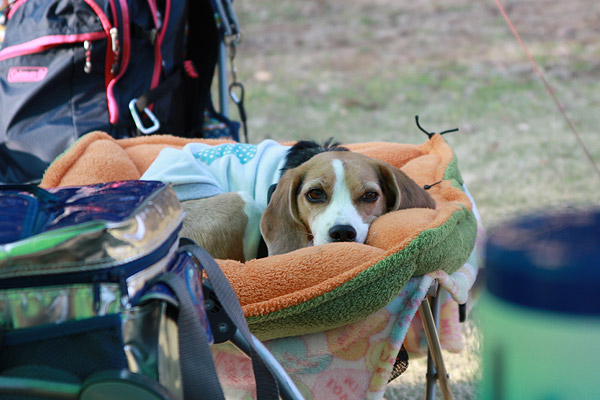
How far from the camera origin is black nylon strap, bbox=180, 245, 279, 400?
1423mm

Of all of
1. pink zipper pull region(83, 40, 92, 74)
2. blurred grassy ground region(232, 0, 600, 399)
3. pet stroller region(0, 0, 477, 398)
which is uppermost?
pink zipper pull region(83, 40, 92, 74)

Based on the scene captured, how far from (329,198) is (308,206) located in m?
0.10

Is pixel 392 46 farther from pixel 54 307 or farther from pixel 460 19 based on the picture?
pixel 54 307

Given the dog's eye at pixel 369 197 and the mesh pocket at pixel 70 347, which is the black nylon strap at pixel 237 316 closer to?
the mesh pocket at pixel 70 347

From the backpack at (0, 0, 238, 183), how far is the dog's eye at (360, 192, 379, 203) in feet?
4.96

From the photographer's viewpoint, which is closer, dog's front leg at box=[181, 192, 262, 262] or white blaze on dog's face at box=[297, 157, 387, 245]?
white blaze on dog's face at box=[297, 157, 387, 245]

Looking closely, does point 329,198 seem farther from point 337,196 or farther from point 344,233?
point 344,233

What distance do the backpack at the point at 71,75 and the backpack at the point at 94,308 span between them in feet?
7.59

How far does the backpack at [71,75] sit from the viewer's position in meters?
3.41

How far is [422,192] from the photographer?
2.62 m

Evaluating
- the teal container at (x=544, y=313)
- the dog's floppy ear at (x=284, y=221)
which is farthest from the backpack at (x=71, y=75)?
the teal container at (x=544, y=313)

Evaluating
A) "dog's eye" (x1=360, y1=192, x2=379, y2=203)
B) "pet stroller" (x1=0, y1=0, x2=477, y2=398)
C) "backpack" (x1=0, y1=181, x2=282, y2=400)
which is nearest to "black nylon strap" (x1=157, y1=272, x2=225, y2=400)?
"backpack" (x1=0, y1=181, x2=282, y2=400)

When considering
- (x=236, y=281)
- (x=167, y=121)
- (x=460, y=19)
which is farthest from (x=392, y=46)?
(x=236, y=281)

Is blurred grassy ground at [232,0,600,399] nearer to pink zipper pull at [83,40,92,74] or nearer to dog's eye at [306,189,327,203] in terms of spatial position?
dog's eye at [306,189,327,203]
